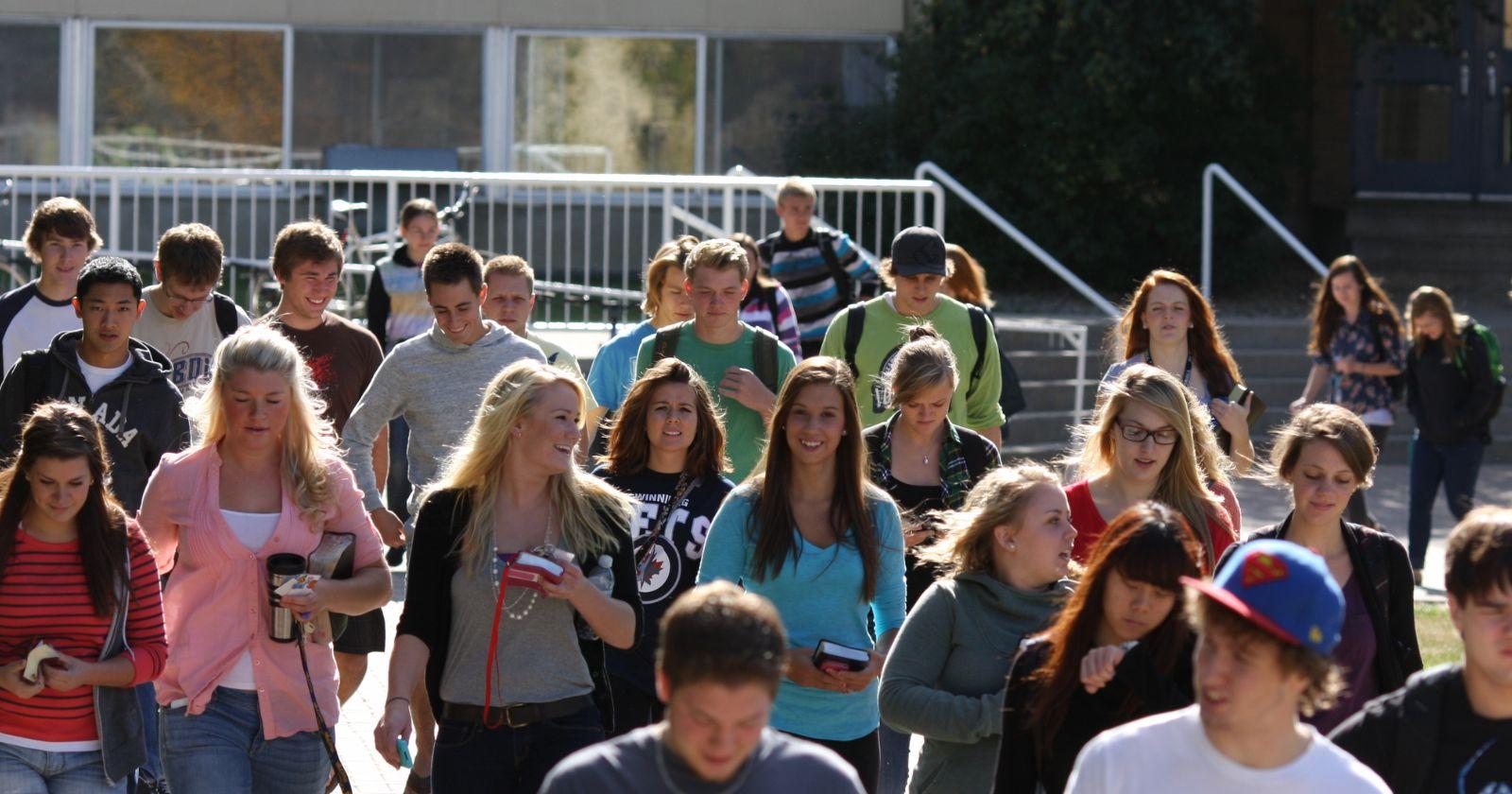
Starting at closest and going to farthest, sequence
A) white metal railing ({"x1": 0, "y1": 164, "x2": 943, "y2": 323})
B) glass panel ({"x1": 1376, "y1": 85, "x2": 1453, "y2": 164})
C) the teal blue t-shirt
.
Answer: the teal blue t-shirt
white metal railing ({"x1": 0, "y1": 164, "x2": 943, "y2": 323})
glass panel ({"x1": 1376, "y1": 85, "x2": 1453, "y2": 164})

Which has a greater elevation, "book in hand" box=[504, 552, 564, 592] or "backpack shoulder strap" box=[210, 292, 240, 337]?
"backpack shoulder strap" box=[210, 292, 240, 337]

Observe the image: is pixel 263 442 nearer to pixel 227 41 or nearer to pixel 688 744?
pixel 688 744

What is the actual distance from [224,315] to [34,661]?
2569mm

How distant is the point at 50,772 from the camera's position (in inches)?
189

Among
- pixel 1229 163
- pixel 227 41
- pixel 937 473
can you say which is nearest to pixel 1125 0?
pixel 1229 163

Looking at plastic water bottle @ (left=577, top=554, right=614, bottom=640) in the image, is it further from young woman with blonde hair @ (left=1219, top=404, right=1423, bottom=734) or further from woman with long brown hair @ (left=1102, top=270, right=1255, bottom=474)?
woman with long brown hair @ (left=1102, top=270, right=1255, bottom=474)

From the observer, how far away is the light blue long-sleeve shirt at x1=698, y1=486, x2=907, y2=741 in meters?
5.05

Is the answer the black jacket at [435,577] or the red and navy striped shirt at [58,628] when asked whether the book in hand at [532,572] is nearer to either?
the black jacket at [435,577]

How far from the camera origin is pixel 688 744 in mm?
3096

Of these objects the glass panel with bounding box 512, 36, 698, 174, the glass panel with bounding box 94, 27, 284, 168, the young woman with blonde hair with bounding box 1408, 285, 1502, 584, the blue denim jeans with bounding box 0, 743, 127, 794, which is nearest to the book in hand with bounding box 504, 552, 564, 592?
the blue denim jeans with bounding box 0, 743, 127, 794

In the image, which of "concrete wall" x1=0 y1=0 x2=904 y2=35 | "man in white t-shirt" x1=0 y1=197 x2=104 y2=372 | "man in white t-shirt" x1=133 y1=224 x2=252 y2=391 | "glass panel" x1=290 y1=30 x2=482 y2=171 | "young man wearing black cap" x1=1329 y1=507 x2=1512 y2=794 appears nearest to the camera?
"young man wearing black cap" x1=1329 y1=507 x2=1512 y2=794

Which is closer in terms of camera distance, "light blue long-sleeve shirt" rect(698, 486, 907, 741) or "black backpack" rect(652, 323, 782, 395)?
"light blue long-sleeve shirt" rect(698, 486, 907, 741)

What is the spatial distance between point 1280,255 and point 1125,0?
11.9ft

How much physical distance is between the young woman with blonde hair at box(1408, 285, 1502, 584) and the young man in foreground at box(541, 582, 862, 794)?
856 cm
